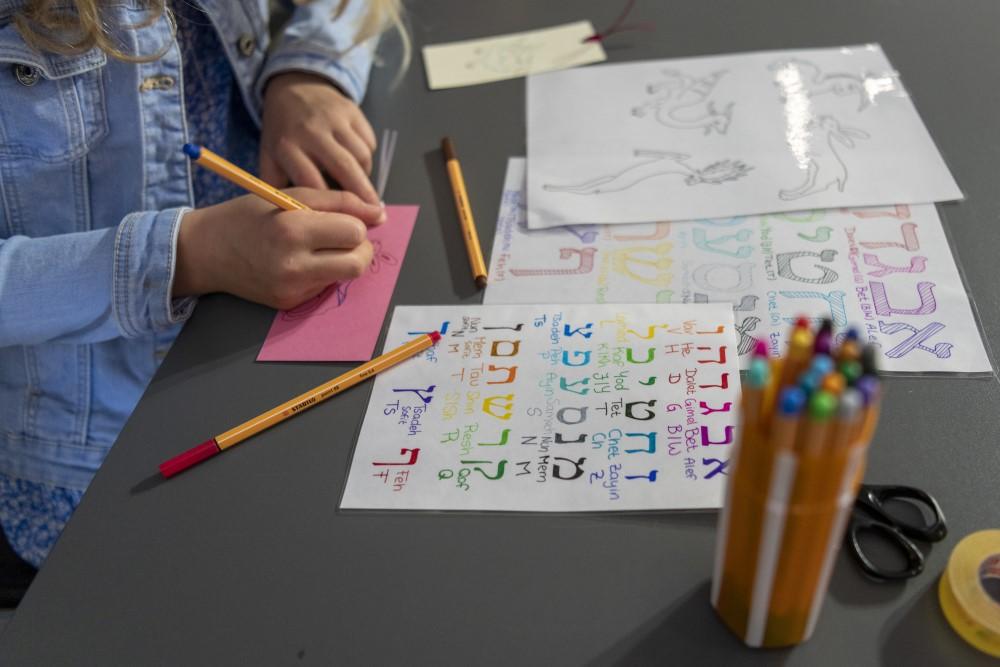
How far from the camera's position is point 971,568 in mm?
392

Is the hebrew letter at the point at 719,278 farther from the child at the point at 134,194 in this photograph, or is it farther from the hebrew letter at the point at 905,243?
the child at the point at 134,194

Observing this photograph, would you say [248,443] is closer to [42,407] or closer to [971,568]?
[42,407]

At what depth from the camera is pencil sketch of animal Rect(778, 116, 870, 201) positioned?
649 mm

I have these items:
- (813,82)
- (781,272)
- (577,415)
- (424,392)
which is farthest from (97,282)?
(813,82)

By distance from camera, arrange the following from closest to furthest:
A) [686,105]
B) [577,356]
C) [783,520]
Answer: [783,520], [577,356], [686,105]

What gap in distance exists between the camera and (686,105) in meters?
0.76

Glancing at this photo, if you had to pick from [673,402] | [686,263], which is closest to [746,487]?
[673,402]

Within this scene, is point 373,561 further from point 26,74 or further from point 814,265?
point 26,74

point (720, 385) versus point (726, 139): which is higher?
point (726, 139)

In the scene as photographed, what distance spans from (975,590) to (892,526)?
0.16 feet

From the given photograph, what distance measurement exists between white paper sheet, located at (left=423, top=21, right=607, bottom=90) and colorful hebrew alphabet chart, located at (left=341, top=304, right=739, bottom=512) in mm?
350

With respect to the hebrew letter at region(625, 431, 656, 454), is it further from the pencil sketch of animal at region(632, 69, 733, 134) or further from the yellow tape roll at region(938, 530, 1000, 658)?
the pencil sketch of animal at region(632, 69, 733, 134)

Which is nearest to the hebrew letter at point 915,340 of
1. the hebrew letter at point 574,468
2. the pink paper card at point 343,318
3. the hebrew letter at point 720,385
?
the hebrew letter at point 720,385

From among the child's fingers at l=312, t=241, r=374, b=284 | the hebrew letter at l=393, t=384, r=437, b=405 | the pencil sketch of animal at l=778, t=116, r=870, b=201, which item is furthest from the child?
the pencil sketch of animal at l=778, t=116, r=870, b=201
